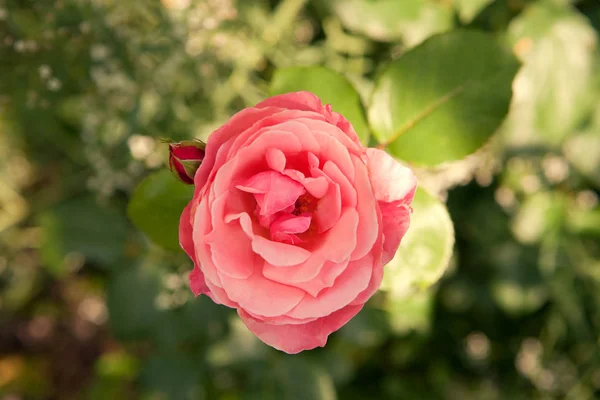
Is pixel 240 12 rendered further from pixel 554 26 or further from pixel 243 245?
pixel 243 245

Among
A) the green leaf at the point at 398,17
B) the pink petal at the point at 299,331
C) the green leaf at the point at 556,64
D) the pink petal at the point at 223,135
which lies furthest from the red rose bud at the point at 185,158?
the green leaf at the point at 556,64

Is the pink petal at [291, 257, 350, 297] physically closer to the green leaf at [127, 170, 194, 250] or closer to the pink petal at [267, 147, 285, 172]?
the pink petal at [267, 147, 285, 172]

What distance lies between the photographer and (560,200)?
3.35 ft

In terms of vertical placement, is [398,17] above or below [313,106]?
below

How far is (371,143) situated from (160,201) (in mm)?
254

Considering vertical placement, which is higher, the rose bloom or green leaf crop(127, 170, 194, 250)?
the rose bloom

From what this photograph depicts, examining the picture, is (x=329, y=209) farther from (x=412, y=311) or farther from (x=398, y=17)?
(x=412, y=311)

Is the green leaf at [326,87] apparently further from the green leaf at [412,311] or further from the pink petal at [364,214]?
the green leaf at [412,311]

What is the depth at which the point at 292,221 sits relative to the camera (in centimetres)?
41

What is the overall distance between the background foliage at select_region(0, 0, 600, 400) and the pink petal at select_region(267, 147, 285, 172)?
17cm

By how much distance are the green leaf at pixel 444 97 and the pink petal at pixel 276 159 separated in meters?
0.21

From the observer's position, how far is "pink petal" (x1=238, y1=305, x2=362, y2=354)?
0.39 meters

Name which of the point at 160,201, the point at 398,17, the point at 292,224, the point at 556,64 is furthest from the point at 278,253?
the point at 556,64

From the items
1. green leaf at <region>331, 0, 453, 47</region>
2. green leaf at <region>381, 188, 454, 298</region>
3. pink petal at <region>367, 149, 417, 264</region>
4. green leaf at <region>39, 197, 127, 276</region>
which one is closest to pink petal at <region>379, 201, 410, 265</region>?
pink petal at <region>367, 149, 417, 264</region>
